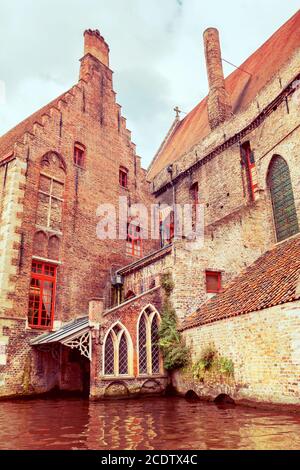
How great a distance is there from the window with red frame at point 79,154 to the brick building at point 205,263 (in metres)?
0.05

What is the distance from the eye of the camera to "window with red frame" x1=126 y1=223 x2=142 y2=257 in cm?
1747

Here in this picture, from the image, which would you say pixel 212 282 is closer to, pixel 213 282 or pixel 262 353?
pixel 213 282

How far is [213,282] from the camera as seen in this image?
12.5 m

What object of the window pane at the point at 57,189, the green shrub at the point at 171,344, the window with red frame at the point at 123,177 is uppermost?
the window with red frame at the point at 123,177

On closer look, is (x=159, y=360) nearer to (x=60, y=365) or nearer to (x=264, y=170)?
(x=60, y=365)

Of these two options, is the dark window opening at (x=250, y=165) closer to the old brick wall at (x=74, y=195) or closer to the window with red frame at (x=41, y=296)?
the old brick wall at (x=74, y=195)

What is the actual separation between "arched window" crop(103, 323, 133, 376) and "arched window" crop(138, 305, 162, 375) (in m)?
0.46

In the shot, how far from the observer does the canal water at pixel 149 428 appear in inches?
175

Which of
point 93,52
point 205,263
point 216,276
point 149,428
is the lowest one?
point 149,428

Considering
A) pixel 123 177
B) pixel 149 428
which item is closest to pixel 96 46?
pixel 123 177

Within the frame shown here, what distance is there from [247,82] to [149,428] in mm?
17428

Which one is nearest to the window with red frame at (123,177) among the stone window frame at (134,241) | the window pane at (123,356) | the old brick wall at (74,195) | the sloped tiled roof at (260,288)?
the old brick wall at (74,195)

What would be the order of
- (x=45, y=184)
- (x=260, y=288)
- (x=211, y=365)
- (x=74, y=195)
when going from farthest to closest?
(x=74, y=195) → (x=45, y=184) → (x=211, y=365) → (x=260, y=288)

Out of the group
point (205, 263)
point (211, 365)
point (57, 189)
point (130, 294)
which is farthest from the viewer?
point (130, 294)
